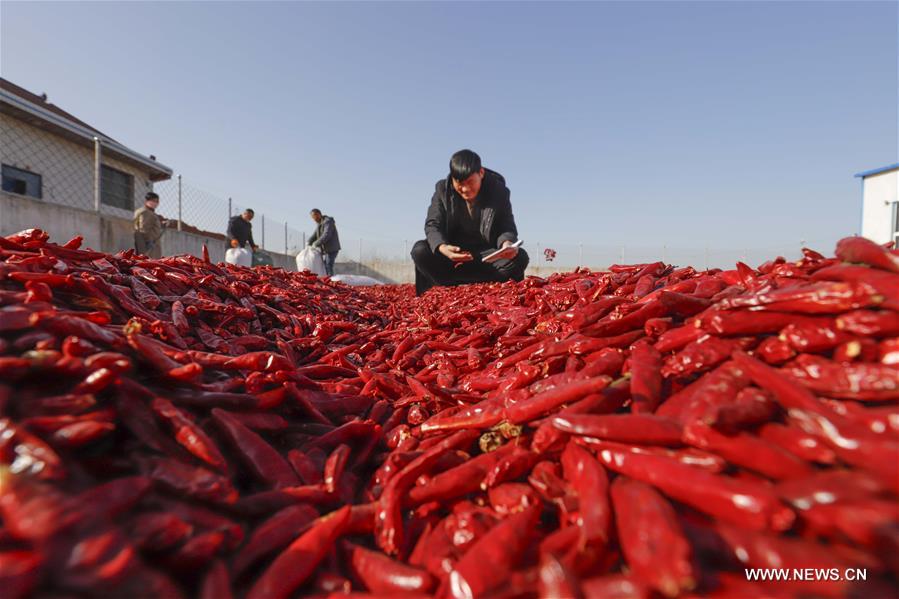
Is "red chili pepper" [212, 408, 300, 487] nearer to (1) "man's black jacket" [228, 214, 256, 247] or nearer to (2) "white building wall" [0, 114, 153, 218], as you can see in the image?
(1) "man's black jacket" [228, 214, 256, 247]

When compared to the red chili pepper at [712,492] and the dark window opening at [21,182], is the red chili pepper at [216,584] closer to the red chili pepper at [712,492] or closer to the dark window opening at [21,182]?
the red chili pepper at [712,492]

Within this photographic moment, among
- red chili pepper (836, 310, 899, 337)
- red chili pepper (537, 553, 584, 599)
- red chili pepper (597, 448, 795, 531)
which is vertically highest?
red chili pepper (836, 310, 899, 337)

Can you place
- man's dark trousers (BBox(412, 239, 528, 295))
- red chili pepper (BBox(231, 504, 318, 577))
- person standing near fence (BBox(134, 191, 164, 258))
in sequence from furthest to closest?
person standing near fence (BBox(134, 191, 164, 258))
man's dark trousers (BBox(412, 239, 528, 295))
red chili pepper (BBox(231, 504, 318, 577))

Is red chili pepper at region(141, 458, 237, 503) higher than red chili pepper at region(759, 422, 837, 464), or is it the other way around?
red chili pepper at region(759, 422, 837, 464)

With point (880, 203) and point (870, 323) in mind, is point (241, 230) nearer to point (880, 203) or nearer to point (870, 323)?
point (870, 323)

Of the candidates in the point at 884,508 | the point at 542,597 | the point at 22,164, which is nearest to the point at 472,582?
the point at 542,597

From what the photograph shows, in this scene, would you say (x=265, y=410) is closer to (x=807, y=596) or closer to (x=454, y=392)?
(x=454, y=392)

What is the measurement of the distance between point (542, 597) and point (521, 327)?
2.57m

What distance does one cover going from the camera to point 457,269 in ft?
30.6

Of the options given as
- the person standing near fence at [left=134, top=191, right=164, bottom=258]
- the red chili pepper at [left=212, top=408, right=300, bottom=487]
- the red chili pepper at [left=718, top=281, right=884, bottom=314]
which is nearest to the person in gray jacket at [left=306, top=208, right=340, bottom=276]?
the person standing near fence at [left=134, top=191, right=164, bottom=258]

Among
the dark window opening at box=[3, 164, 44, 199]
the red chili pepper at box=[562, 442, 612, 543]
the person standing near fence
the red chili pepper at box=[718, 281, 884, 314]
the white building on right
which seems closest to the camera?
the red chili pepper at box=[562, 442, 612, 543]

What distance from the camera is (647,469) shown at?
1.46 metres

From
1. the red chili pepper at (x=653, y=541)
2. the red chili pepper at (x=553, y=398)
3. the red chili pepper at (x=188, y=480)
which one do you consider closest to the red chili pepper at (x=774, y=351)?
the red chili pepper at (x=553, y=398)

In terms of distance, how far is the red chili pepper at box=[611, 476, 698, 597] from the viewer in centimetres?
109
